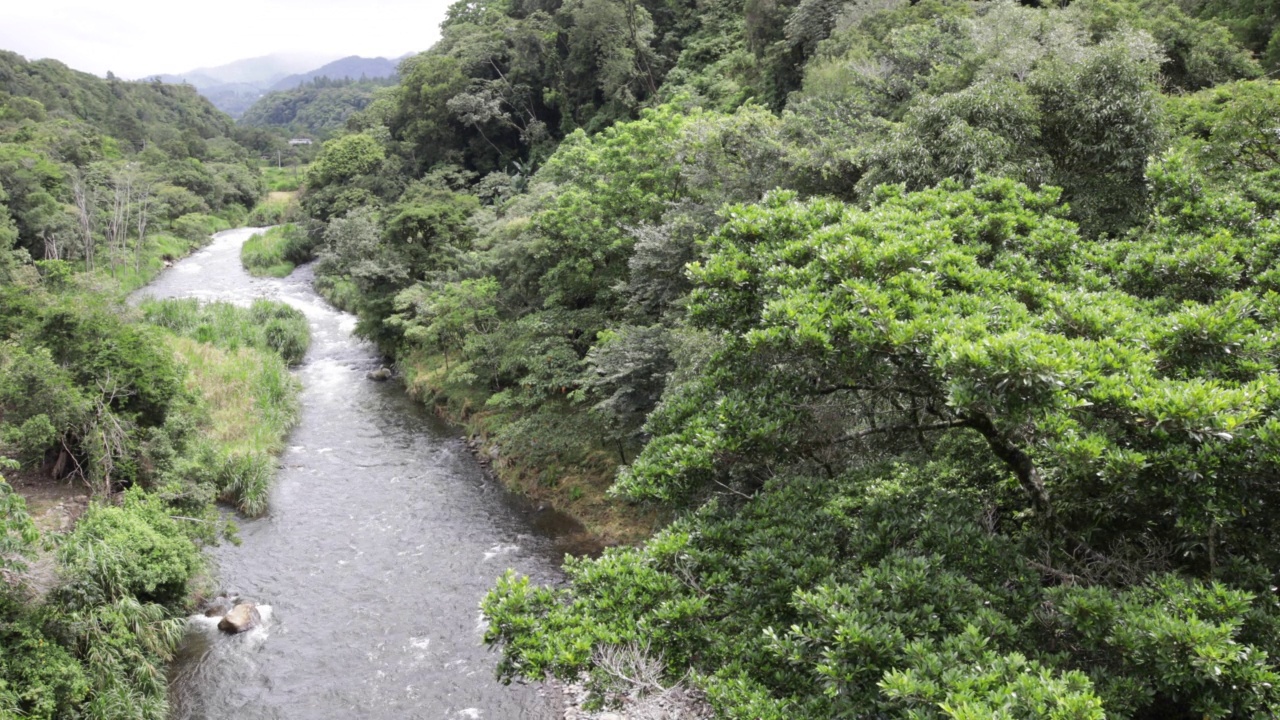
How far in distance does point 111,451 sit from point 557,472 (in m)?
11.0

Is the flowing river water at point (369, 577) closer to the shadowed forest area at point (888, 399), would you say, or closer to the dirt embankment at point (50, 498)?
the shadowed forest area at point (888, 399)

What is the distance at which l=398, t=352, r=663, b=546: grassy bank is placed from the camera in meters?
18.8

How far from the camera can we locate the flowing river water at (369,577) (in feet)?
41.8

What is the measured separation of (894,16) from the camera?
24.4 m

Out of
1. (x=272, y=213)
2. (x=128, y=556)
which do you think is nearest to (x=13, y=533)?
(x=128, y=556)

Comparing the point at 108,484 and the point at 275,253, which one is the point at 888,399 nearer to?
the point at 108,484

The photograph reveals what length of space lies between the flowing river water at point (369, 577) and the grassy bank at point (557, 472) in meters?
0.65

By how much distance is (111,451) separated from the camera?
16469 millimetres

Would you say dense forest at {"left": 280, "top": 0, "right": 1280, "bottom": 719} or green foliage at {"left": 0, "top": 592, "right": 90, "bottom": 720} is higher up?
dense forest at {"left": 280, "top": 0, "right": 1280, "bottom": 719}

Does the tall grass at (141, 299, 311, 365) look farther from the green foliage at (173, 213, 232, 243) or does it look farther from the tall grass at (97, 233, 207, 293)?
the green foliage at (173, 213, 232, 243)

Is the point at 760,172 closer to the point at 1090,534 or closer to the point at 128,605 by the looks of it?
the point at 1090,534

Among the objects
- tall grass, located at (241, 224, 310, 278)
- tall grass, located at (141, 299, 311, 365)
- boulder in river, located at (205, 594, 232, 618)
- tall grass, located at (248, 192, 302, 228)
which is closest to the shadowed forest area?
boulder in river, located at (205, 594, 232, 618)

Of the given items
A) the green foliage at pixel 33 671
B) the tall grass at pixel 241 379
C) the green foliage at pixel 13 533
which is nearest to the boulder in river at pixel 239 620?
the green foliage at pixel 33 671

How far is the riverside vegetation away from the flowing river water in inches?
39.8
